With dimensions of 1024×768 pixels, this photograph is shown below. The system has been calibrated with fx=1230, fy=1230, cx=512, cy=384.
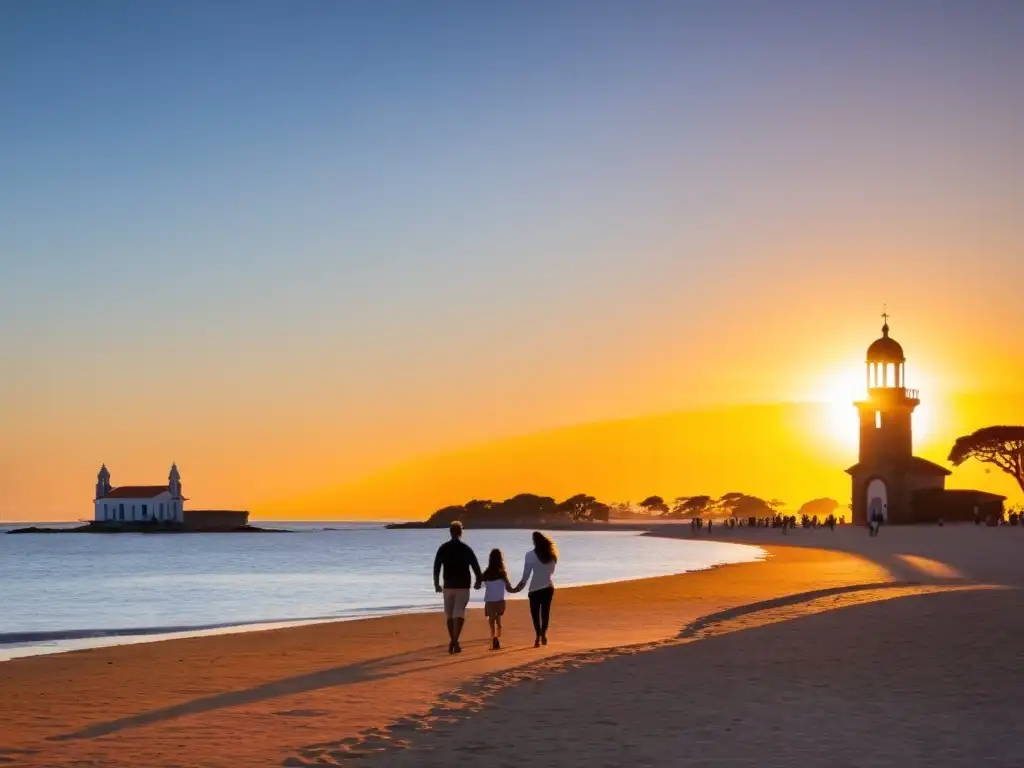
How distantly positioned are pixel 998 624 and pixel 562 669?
803 centimetres

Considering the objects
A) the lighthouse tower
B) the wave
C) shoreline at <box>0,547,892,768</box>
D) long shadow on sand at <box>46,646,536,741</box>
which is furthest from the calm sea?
the lighthouse tower

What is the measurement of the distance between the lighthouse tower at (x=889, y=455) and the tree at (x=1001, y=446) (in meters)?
15.8

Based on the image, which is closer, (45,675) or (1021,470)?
(45,675)

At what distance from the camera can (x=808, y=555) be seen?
62.6m

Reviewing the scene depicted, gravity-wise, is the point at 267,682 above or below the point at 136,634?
above

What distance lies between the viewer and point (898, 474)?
96.9m

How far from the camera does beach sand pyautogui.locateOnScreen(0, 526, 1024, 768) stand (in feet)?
38.8

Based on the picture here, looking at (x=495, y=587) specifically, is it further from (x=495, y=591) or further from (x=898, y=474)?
(x=898, y=474)

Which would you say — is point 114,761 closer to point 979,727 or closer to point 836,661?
point 979,727

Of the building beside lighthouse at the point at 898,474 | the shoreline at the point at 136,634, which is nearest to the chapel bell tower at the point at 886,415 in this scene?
the building beside lighthouse at the point at 898,474

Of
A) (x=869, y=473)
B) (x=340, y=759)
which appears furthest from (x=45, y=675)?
(x=869, y=473)

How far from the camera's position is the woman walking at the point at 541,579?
67.1 ft

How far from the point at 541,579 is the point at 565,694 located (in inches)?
234

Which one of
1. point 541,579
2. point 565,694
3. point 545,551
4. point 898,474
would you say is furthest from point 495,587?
point 898,474
